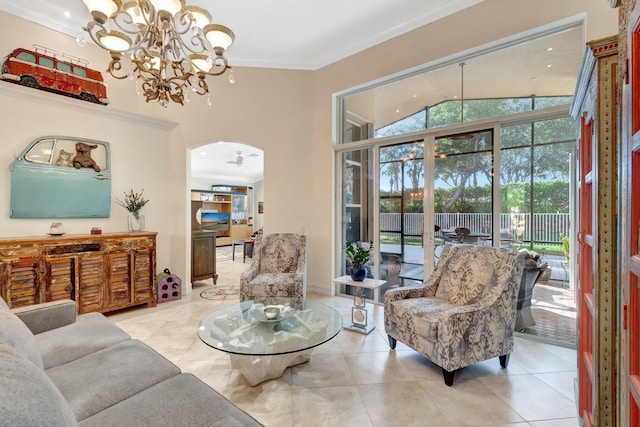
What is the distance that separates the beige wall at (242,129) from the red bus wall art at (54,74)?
11 centimetres

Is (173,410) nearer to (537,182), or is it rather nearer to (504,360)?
(504,360)

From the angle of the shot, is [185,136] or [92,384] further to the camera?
[185,136]

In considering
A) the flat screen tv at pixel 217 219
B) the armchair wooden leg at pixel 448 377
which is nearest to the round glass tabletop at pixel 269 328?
the armchair wooden leg at pixel 448 377

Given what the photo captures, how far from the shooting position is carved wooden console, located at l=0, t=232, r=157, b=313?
294cm

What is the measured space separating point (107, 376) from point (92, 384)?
0.06 m

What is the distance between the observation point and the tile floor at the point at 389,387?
1.83m

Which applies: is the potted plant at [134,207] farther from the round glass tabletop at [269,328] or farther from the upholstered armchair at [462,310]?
the upholstered armchair at [462,310]

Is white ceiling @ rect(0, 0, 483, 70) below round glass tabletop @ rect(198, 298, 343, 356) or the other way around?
the other way around

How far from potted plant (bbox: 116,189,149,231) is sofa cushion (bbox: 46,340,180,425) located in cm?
281

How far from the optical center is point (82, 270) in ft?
11.0

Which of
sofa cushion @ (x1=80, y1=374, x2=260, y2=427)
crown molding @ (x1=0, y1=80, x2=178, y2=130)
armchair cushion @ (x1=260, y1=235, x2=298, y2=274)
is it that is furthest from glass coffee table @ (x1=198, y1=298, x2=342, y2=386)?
crown molding @ (x1=0, y1=80, x2=178, y2=130)

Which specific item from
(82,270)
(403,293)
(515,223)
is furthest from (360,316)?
(82,270)

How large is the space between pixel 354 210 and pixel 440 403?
9.62ft

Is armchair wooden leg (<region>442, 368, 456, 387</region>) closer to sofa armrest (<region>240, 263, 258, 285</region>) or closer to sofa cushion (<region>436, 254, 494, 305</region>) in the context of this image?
sofa cushion (<region>436, 254, 494, 305</region>)
